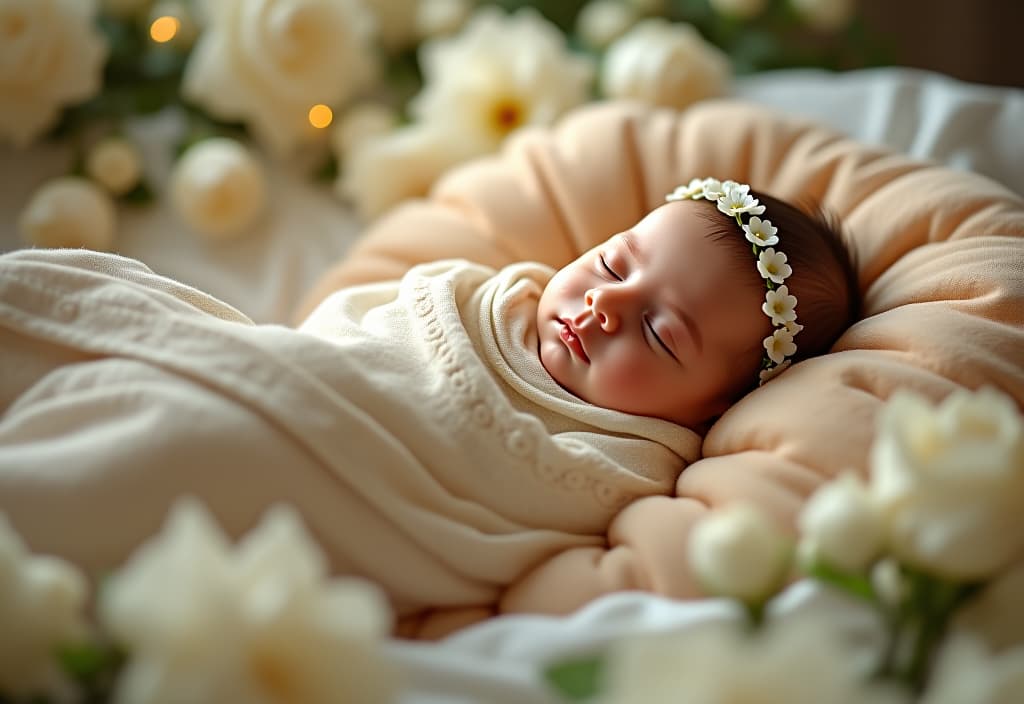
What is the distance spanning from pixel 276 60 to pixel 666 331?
791mm

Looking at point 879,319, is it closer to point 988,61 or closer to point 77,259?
point 77,259

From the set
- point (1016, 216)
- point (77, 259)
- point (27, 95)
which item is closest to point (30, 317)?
point (77, 259)

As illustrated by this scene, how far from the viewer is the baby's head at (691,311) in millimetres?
1112

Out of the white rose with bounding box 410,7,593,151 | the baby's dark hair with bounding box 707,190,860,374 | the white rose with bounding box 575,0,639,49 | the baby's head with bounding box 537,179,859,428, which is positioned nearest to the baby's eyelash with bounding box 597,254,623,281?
the baby's head with bounding box 537,179,859,428

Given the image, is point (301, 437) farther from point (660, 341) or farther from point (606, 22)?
point (606, 22)

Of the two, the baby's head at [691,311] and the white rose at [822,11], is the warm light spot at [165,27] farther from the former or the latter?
the white rose at [822,11]

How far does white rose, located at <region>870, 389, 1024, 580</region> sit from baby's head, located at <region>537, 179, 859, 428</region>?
1.55 feet

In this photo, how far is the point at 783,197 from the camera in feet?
4.43

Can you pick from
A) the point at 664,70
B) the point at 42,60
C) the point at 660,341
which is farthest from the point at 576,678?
the point at 42,60

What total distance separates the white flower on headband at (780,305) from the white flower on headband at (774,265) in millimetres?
12

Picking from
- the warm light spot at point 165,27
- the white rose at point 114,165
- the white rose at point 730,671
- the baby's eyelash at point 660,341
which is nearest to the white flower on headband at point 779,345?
the baby's eyelash at point 660,341

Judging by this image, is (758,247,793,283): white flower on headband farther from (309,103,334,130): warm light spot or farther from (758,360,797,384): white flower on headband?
(309,103,334,130): warm light spot

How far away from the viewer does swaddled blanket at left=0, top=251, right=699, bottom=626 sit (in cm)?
85

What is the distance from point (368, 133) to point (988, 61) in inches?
68.6
